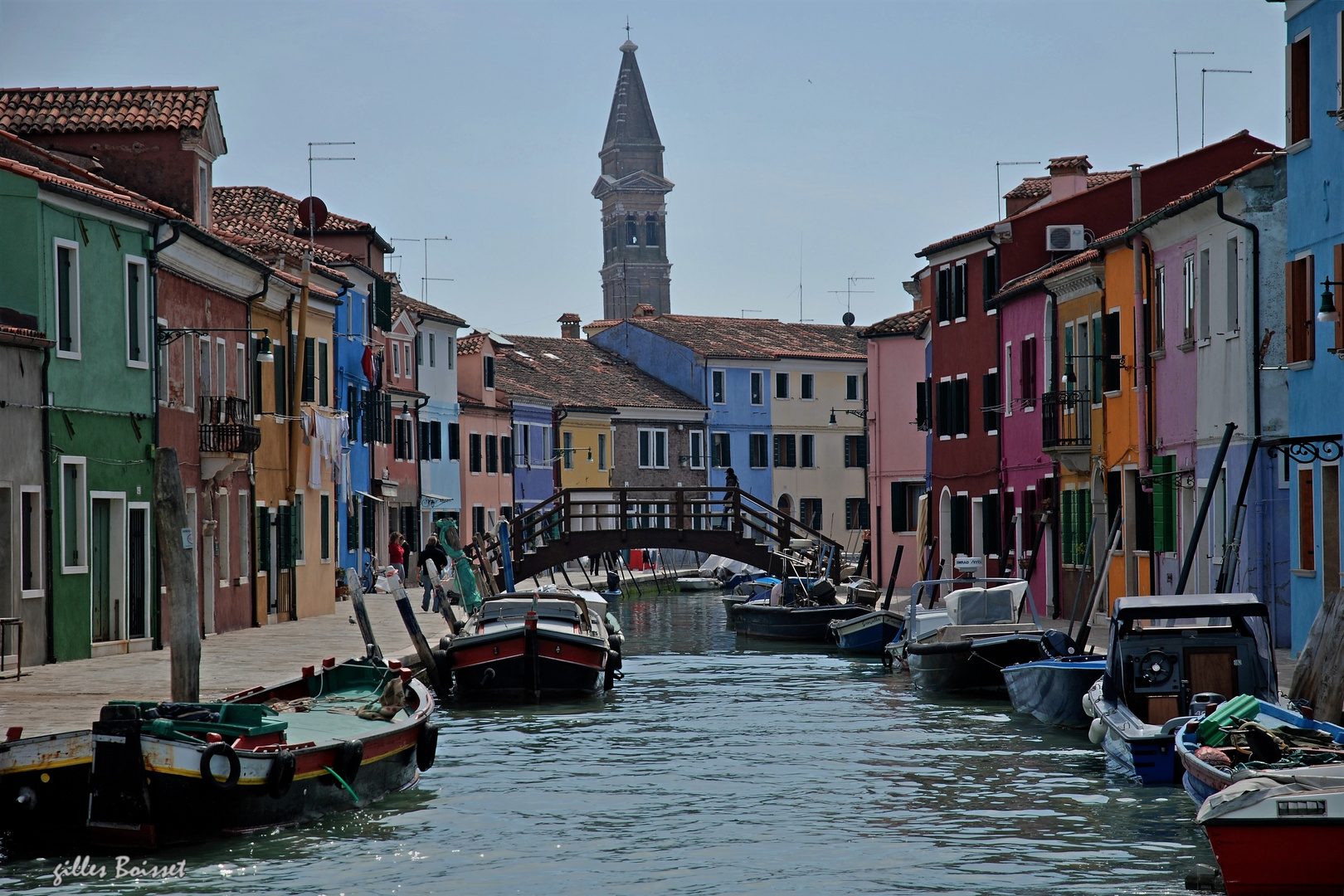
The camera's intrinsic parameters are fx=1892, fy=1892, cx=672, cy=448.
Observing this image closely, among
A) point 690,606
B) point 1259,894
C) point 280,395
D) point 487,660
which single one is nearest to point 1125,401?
point 487,660

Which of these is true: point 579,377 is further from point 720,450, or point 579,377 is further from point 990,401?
point 990,401

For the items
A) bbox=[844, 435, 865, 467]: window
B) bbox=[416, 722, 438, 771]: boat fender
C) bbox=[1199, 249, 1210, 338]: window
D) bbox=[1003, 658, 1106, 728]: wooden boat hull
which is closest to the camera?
bbox=[416, 722, 438, 771]: boat fender

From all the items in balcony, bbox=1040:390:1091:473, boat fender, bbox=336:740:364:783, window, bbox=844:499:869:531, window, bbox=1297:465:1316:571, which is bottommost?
boat fender, bbox=336:740:364:783

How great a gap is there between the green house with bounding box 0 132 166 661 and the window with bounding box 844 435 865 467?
53278mm

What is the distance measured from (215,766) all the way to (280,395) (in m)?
22.8

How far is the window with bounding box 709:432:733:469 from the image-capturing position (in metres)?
76.4

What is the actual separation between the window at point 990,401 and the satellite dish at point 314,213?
16084mm

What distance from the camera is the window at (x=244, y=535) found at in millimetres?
32188

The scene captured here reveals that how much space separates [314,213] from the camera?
45.8 meters

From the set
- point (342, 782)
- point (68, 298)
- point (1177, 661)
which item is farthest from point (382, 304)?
point (342, 782)

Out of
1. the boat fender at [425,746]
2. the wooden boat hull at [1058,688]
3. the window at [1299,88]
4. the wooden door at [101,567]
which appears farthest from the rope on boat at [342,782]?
the window at [1299,88]

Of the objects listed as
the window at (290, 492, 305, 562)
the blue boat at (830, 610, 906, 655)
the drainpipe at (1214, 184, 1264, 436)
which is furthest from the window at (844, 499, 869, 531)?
the drainpipe at (1214, 184, 1264, 436)

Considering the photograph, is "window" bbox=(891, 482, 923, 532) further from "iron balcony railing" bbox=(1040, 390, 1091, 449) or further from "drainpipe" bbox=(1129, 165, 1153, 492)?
"drainpipe" bbox=(1129, 165, 1153, 492)

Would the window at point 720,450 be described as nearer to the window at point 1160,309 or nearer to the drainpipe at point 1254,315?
the window at point 1160,309
